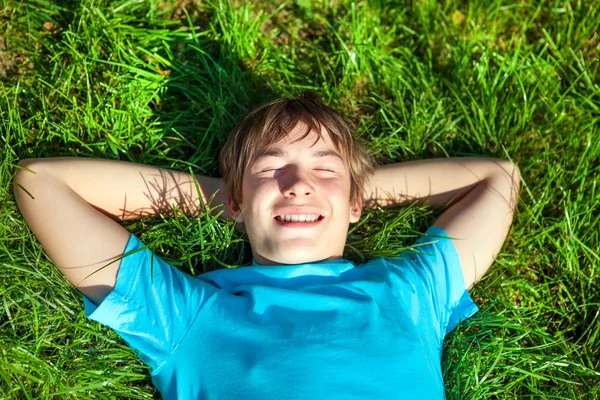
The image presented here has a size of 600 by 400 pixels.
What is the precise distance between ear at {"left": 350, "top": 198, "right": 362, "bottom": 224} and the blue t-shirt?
28 centimetres

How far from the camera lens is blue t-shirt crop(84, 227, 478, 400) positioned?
8.54 ft

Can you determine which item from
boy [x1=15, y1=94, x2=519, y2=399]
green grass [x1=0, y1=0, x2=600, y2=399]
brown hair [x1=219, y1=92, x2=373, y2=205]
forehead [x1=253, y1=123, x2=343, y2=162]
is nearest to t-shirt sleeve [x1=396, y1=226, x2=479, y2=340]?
boy [x1=15, y1=94, x2=519, y2=399]

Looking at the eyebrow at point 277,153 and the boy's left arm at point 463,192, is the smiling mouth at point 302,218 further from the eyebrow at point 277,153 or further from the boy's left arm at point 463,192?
the boy's left arm at point 463,192

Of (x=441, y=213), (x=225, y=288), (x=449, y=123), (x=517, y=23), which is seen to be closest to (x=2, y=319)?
(x=225, y=288)

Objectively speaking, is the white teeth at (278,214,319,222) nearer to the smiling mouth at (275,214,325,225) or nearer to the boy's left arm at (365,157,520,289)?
the smiling mouth at (275,214,325,225)

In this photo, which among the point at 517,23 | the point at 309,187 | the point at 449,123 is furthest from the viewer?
the point at 517,23

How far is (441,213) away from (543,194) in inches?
23.2

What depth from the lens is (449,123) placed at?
3.70 m

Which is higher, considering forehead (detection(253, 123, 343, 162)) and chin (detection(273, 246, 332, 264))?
forehead (detection(253, 123, 343, 162))

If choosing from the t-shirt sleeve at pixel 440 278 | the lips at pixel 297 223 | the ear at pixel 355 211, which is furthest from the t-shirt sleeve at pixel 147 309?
the t-shirt sleeve at pixel 440 278

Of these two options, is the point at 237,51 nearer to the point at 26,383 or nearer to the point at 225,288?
the point at 225,288

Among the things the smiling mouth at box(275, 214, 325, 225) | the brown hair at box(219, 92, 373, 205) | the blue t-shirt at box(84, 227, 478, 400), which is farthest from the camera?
the brown hair at box(219, 92, 373, 205)

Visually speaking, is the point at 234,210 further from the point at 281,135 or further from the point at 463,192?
the point at 463,192

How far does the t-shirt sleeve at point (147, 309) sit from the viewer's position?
2.74 meters
